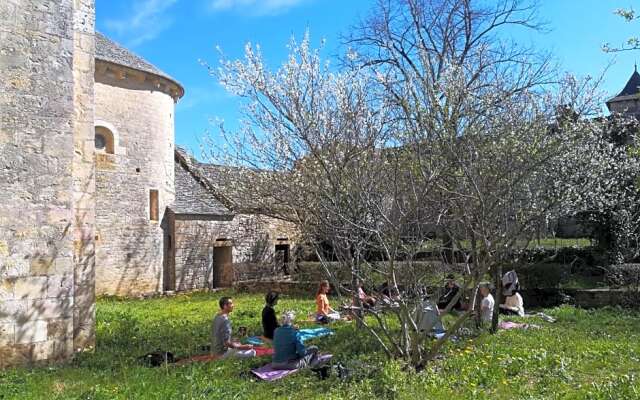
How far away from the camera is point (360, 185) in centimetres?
629

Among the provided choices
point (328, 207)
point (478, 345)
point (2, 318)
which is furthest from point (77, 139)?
point (478, 345)

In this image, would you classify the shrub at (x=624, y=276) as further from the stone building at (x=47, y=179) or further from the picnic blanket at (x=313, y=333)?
the stone building at (x=47, y=179)

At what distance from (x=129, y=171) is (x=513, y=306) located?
13.2 m

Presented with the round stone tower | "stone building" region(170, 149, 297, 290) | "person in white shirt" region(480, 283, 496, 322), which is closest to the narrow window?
the round stone tower

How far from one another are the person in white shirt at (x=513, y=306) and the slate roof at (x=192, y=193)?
38.4ft

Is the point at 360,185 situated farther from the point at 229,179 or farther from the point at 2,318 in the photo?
the point at 229,179

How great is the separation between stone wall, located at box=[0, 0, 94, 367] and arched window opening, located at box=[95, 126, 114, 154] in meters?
11.0

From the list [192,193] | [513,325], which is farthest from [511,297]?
[192,193]

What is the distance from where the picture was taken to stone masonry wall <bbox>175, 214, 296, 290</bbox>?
20.4 meters

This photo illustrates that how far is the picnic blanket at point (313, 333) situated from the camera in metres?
8.78

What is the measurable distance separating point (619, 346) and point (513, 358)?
1903 mm

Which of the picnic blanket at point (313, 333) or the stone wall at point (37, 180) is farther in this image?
the picnic blanket at point (313, 333)

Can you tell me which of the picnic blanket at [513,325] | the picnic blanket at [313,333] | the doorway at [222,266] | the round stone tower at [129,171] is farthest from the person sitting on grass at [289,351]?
the doorway at [222,266]

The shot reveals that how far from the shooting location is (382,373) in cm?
576
